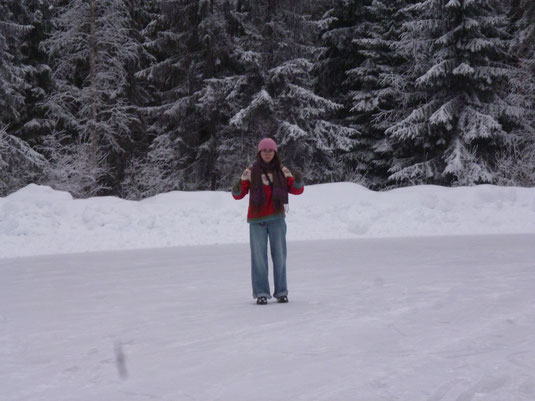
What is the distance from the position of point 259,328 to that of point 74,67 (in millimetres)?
25197

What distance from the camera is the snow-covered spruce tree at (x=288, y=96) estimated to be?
78.9 ft

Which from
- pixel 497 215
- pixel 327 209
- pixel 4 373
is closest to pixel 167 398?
pixel 4 373

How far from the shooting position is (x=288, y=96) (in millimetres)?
24203

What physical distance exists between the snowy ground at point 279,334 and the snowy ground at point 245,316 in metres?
0.02

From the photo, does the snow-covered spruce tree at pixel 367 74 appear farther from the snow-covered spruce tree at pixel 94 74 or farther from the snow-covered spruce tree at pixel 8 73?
the snow-covered spruce tree at pixel 8 73

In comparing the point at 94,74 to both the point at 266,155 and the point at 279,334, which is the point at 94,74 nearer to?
the point at 266,155

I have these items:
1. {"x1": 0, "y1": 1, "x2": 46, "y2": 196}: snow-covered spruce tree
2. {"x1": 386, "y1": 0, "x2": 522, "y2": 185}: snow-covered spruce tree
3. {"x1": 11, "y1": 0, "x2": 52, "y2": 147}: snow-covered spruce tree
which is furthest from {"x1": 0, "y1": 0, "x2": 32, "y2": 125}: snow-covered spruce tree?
{"x1": 386, "y1": 0, "x2": 522, "y2": 185}: snow-covered spruce tree

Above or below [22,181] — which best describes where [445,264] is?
below

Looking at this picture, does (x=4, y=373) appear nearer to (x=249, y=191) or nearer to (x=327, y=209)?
(x=249, y=191)

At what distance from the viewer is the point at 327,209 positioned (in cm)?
1639

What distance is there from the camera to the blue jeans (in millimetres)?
6895

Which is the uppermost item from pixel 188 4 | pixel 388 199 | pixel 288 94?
pixel 188 4

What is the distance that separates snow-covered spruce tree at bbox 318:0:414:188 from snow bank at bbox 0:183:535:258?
9764 mm

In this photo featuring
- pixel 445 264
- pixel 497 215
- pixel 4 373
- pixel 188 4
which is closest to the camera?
pixel 4 373
